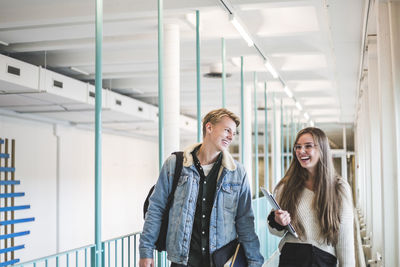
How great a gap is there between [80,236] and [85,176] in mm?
1537

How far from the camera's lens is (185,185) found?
8.68 feet

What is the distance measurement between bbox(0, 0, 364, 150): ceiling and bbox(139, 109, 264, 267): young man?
3.44 m

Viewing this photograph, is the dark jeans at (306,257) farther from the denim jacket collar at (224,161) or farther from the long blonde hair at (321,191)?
the denim jacket collar at (224,161)

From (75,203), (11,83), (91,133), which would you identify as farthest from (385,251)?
(91,133)

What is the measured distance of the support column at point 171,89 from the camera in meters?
6.11

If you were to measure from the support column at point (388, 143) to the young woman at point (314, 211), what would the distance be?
2.02 m

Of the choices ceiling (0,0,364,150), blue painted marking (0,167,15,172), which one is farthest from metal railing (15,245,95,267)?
ceiling (0,0,364,150)

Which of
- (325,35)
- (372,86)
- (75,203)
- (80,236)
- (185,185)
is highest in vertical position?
(325,35)

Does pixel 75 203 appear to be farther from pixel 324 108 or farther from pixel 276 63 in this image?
pixel 324 108

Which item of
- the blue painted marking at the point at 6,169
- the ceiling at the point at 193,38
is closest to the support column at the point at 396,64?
the ceiling at the point at 193,38

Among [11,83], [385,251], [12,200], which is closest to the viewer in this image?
[385,251]

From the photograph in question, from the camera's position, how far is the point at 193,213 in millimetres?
2602

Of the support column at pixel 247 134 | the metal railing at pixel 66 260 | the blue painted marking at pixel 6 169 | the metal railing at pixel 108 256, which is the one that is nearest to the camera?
the metal railing at pixel 66 260

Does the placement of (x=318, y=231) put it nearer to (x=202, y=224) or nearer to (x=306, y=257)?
(x=306, y=257)
